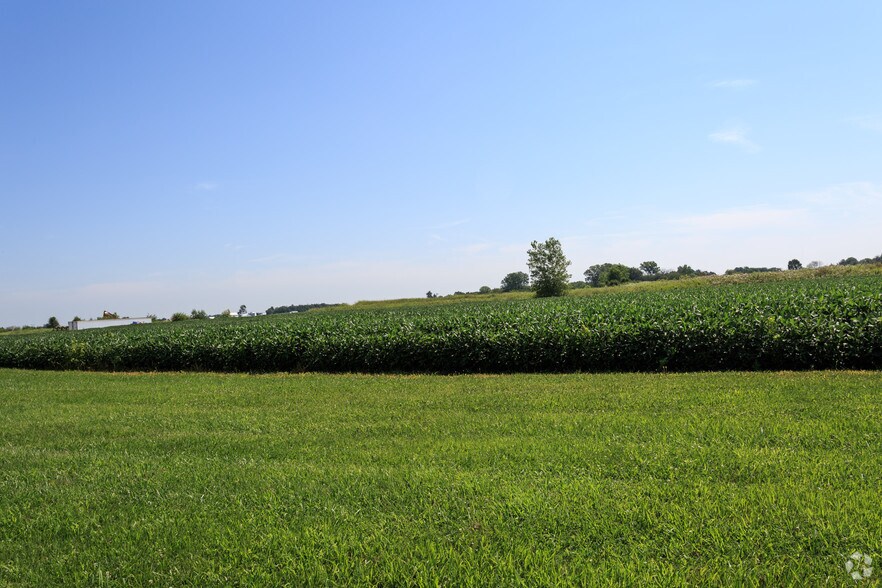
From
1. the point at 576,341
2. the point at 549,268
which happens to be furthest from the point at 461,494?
the point at 549,268

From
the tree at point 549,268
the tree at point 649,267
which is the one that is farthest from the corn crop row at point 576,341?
the tree at point 649,267

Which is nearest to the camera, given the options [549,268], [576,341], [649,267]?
[576,341]

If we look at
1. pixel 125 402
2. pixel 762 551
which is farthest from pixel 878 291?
pixel 125 402

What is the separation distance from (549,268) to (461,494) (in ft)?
222

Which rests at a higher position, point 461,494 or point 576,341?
point 576,341

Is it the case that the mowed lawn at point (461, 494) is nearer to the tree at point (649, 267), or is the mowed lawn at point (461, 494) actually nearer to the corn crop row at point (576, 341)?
the corn crop row at point (576, 341)

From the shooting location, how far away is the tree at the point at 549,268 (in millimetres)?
69000

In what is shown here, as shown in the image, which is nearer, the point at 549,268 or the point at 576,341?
the point at 576,341

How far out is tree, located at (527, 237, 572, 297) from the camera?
6900 cm

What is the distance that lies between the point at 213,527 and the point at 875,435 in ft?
20.0

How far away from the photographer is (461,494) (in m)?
4.28

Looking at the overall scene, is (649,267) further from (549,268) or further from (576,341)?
(576,341)

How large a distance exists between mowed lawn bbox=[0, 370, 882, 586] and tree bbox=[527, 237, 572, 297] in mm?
61557

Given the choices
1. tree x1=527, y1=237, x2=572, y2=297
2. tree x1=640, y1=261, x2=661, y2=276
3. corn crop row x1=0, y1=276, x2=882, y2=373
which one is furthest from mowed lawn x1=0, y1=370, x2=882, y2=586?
tree x1=640, y1=261, x2=661, y2=276
